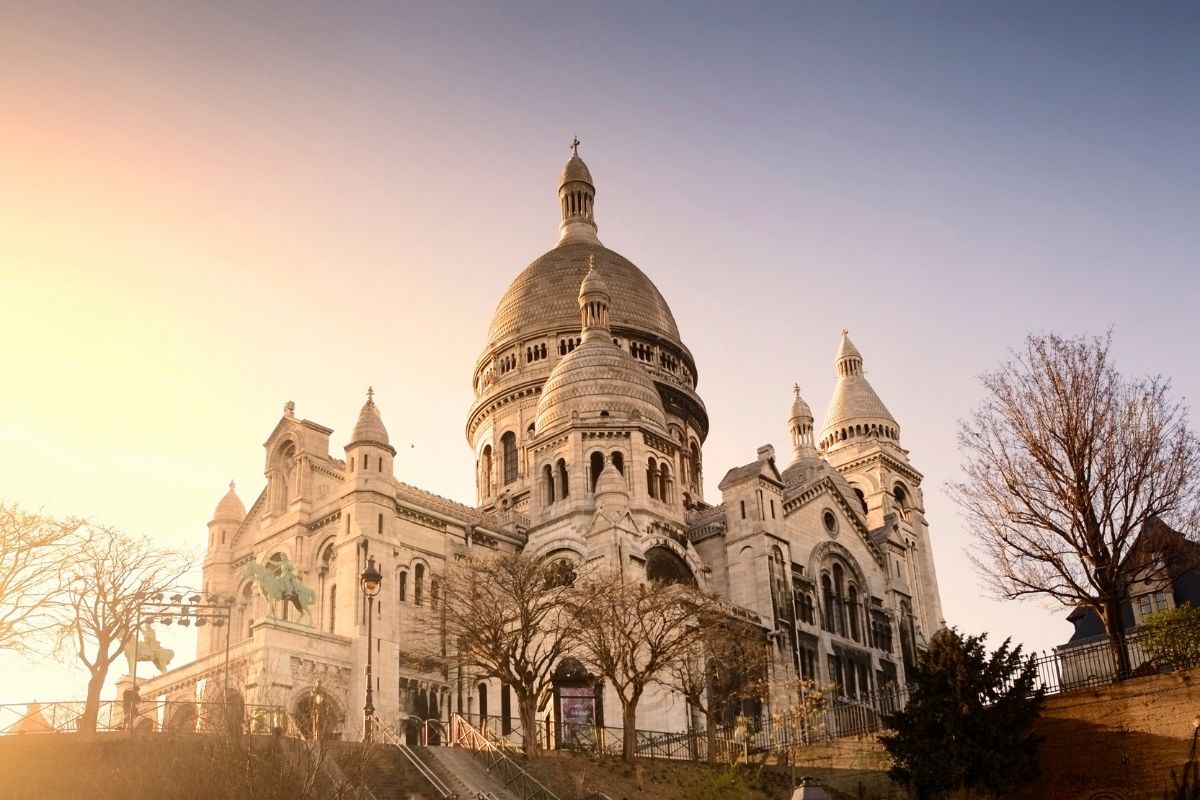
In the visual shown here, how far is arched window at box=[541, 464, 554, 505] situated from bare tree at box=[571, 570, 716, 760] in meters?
11.8

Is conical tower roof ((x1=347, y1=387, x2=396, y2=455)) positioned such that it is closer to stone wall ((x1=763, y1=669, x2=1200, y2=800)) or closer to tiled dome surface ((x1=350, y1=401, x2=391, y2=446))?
tiled dome surface ((x1=350, y1=401, x2=391, y2=446))

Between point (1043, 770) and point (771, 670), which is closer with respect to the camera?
point (1043, 770)

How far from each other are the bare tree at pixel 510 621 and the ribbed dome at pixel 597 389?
1127 centimetres

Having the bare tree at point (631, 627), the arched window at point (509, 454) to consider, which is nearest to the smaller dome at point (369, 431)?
the bare tree at point (631, 627)

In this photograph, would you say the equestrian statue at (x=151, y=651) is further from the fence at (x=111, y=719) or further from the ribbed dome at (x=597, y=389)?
the ribbed dome at (x=597, y=389)

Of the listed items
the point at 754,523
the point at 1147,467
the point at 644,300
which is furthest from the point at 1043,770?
the point at 644,300

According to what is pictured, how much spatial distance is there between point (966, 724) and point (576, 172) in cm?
6476

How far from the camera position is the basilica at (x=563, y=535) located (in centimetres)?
4958

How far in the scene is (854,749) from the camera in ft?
131

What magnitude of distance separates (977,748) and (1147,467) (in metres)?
9.27

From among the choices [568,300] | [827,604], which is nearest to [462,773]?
[827,604]

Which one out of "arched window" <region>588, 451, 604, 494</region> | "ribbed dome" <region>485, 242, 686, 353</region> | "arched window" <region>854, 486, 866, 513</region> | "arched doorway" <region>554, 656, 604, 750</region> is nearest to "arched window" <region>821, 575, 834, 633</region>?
"arched window" <region>588, 451, 604, 494</region>

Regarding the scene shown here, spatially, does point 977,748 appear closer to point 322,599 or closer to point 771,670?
point 771,670

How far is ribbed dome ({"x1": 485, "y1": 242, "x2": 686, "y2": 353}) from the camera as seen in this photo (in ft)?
254
